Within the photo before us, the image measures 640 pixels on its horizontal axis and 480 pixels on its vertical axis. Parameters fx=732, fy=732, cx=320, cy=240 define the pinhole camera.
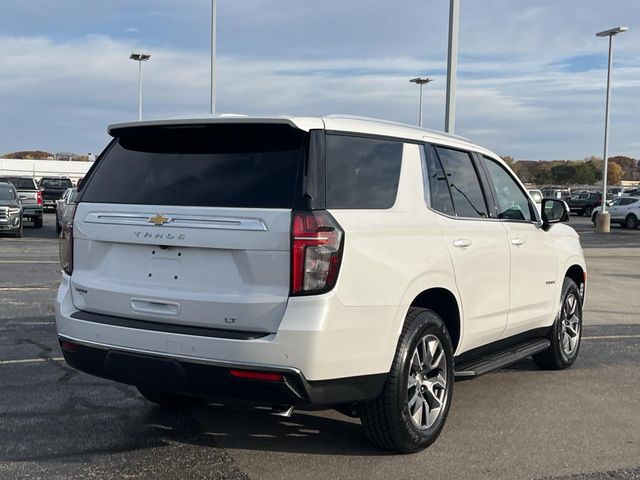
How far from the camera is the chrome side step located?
16.4ft

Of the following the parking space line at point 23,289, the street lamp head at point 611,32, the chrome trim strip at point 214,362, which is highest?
the street lamp head at point 611,32

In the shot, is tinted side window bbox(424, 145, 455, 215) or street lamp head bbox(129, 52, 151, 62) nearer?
tinted side window bbox(424, 145, 455, 215)

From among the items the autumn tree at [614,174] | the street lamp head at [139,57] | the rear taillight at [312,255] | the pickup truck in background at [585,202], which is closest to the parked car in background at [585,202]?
the pickup truck in background at [585,202]

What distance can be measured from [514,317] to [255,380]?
265cm

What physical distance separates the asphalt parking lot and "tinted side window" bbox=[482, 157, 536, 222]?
4.72ft

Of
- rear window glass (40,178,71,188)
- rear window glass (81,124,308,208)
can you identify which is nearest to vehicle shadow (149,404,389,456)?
rear window glass (81,124,308,208)

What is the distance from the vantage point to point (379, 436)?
4320 mm

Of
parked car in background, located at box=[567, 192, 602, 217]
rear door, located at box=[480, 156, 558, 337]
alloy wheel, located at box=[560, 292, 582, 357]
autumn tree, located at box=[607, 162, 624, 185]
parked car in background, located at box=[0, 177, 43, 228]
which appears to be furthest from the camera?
autumn tree, located at box=[607, 162, 624, 185]

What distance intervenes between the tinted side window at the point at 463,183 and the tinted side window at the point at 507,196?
0.26m

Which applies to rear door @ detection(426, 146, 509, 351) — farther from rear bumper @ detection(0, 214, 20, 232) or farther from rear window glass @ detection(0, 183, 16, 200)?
rear window glass @ detection(0, 183, 16, 200)

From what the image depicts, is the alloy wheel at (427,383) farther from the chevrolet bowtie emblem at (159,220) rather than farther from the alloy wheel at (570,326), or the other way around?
the alloy wheel at (570,326)

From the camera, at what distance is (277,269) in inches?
147

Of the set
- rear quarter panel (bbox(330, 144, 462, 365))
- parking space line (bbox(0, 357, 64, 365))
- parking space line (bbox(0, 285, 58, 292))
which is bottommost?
parking space line (bbox(0, 285, 58, 292))

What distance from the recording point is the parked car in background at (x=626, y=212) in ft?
123
